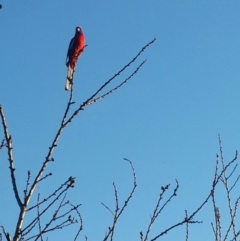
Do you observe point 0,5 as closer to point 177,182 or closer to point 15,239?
point 15,239

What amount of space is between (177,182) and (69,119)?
1108 millimetres

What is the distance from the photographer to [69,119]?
7.49 ft

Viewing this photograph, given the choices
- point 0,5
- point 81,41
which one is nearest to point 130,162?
point 0,5

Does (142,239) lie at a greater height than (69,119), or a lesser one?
lesser

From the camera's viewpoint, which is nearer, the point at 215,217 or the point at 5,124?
the point at 5,124

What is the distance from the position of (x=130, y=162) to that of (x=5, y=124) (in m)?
1.54

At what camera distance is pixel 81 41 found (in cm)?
638

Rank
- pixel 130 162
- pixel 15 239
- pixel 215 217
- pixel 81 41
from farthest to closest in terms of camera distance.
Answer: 1. pixel 81 41
2. pixel 130 162
3. pixel 215 217
4. pixel 15 239

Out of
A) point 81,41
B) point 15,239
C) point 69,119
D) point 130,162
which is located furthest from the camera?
point 81,41

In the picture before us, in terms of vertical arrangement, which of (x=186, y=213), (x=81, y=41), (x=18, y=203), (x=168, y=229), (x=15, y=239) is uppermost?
(x=81, y=41)

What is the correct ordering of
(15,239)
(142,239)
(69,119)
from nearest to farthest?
1. (15,239)
2. (69,119)
3. (142,239)

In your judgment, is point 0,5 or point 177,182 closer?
point 0,5

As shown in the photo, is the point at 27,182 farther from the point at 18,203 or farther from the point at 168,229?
the point at 168,229

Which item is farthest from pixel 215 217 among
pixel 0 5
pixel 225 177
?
pixel 0 5
